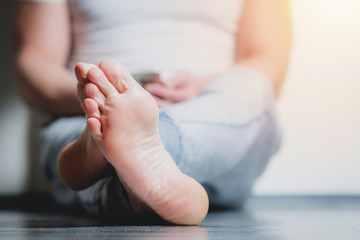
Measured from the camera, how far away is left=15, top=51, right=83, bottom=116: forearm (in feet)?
3.42

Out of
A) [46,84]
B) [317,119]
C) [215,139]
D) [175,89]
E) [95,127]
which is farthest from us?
[317,119]

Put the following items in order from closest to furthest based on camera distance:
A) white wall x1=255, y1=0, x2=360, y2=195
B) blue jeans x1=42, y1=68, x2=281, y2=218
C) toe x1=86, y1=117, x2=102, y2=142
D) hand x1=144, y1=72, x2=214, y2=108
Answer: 1. toe x1=86, y1=117, x2=102, y2=142
2. blue jeans x1=42, y1=68, x2=281, y2=218
3. hand x1=144, y1=72, x2=214, y2=108
4. white wall x1=255, y1=0, x2=360, y2=195

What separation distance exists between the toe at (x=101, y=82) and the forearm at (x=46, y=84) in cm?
47

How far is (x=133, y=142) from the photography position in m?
0.57

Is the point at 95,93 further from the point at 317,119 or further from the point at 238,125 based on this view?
the point at 317,119

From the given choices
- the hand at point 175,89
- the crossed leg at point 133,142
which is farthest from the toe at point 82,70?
the hand at point 175,89

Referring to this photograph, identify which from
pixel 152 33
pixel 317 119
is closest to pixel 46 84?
pixel 152 33

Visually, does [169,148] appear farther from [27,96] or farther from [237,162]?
[27,96]

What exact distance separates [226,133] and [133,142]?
0.68ft

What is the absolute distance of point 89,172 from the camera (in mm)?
655

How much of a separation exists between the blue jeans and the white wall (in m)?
0.72

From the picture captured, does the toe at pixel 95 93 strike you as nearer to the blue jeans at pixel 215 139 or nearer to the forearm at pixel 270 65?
the blue jeans at pixel 215 139

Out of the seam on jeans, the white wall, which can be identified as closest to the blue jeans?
the seam on jeans

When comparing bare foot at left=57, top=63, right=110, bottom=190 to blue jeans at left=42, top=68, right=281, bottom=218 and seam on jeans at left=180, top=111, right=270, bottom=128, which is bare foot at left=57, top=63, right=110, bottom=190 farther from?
seam on jeans at left=180, top=111, right=270, bottom=128
